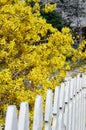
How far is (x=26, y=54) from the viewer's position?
15.6 ft

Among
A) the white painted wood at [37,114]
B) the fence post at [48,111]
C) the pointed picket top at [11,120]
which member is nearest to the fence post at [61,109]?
the fence post at [48,111]

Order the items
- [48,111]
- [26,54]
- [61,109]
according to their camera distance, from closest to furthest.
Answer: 1. [48,111]
2. [61,109]
3. [26,54]

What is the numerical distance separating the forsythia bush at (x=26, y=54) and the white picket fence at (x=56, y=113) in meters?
0.47

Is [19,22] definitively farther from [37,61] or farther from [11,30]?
[37,61]

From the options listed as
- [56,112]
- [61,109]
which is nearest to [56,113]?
A: [56,112]

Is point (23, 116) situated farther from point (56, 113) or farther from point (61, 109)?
point (61, 109)

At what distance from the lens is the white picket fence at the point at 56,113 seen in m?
1.72

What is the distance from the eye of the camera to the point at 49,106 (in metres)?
2.45

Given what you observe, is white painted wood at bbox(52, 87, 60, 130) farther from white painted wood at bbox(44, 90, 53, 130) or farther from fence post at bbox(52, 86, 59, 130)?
white painted wood at bbox(44, 90, 53, 130)

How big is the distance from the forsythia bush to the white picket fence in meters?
0.47

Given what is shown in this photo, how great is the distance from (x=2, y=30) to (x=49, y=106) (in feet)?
7.51

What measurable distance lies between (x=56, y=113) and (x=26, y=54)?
6.93 ft

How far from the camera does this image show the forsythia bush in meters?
4.19

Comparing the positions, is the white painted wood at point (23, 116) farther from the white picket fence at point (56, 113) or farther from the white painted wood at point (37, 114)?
the white painted wood at point (37, 114)
